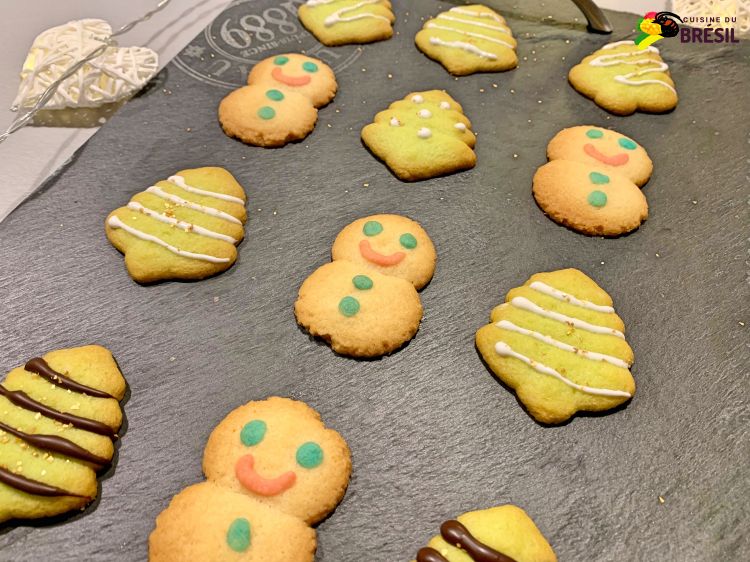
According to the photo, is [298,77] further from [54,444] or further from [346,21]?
[54,444]

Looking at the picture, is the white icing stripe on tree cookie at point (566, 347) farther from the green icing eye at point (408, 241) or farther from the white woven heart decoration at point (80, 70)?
the white woven heart decoration at point (80, 70)

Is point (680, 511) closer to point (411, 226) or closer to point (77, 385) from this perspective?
point (411, 226)

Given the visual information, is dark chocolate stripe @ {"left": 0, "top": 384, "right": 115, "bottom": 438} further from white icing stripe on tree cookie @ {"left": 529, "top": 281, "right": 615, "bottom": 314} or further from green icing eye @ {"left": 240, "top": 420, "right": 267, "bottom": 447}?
white icing stripe on tree cookie @ {"left": 529, "top": 281, "right": 615, "bottom": 314}

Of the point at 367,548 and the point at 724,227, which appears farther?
the point at 724,227

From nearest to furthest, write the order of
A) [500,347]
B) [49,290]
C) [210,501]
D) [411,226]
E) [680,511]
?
[210,501]
[680,511]
[500,347]
[49,290]
[411,226]

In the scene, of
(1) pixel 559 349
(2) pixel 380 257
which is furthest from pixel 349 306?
(1) pixel 559 349

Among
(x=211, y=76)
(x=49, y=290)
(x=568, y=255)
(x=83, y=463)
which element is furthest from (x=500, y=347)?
(x=211, y=76)
